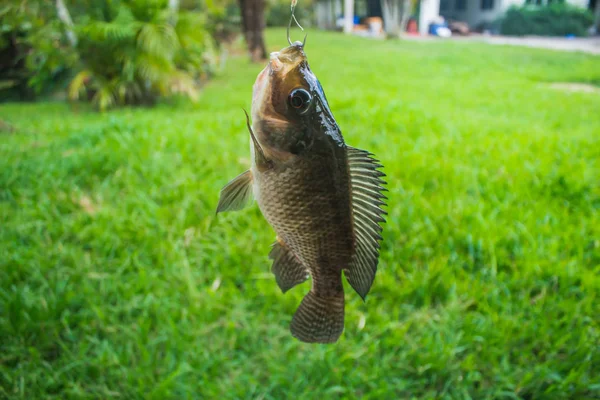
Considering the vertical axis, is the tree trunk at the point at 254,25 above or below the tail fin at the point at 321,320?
above

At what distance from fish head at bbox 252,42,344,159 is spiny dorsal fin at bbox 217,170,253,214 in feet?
0.21

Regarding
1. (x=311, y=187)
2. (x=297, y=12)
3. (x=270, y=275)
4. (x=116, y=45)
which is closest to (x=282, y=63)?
(x=311, y=187)

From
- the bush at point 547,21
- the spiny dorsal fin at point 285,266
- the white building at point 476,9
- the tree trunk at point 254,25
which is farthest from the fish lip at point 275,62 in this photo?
the bush at point 547,21

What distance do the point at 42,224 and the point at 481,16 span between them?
928 inches

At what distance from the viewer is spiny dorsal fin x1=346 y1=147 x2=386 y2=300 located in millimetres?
549

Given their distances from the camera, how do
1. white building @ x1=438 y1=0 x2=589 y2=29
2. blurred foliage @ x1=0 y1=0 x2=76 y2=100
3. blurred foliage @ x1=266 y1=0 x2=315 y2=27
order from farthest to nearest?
white building @ x1=438 y1=0 x2=589 y2=29, blurred foliage @ x1=0 y1=0 x2=76 y2=100, blurred foliage @ x1=266 y1=0 x2=315 y2=27

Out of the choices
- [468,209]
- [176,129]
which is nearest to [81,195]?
[176,129]

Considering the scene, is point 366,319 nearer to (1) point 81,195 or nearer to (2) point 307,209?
(2) point 307,209

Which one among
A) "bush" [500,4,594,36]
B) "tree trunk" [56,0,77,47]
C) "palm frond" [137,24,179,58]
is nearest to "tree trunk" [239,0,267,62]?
"palm frond" [137,24,179,58]

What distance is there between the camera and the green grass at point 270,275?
2088 mm

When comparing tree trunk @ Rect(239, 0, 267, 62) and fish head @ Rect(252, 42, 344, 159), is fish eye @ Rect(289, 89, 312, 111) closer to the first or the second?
fish head @ Rect(252, 42, 344, 159)

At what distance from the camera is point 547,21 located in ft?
66.4

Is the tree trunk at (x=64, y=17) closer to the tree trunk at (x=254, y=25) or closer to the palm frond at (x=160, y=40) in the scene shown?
the tree trunk at (x=254, y=25)

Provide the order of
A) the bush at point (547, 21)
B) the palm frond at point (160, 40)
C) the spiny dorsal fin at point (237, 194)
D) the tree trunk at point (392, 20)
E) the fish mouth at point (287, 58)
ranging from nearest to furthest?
the fish mouth at point (287, 58) → the spiny dorsal fin at point (237, 194) → the palm frond at point (160, 40) → the tree trunk at point (392, 20) → the bush at point (547, 21)
